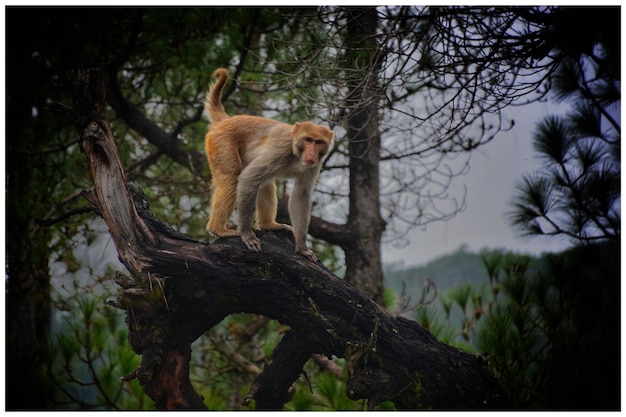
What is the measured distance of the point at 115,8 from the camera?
4.45 metres

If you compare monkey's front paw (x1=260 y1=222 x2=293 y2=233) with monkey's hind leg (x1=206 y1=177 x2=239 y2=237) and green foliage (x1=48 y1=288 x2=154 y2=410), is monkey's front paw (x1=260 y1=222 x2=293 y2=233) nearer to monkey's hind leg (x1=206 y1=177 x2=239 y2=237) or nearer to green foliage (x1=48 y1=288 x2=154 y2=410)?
monkey's hind leg (x1=206 y1=177 x2=239 y2=237)

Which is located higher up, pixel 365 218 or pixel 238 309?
pixel 365 218

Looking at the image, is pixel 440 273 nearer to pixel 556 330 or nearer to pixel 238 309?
pixel 556 330

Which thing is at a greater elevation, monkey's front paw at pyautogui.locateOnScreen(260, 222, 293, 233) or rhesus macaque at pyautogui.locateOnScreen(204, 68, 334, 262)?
rhesus macaque at pyautogui.locateOnScreen(204, 68, 334, 262)

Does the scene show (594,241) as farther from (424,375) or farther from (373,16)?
(373,16)

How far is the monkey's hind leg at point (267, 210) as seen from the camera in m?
3.47

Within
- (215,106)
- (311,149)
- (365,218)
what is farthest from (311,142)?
(365,218)

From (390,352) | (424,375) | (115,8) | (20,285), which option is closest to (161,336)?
(390,352)

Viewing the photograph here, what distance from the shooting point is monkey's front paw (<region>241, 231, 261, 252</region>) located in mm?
3084

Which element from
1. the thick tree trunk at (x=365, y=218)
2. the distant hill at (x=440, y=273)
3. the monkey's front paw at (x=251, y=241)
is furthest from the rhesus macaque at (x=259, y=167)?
the distant hill at (x=440, y=273)

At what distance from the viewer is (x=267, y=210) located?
3508 mm

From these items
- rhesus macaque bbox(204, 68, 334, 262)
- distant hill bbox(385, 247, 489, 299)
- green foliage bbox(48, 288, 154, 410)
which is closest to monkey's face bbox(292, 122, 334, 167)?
rhesus macaque bbox(204, 68, 334, 262)

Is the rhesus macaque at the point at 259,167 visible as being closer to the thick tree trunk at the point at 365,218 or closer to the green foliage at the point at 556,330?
the thick tree trunk at the point at 365,218

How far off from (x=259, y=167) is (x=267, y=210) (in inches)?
14.4
